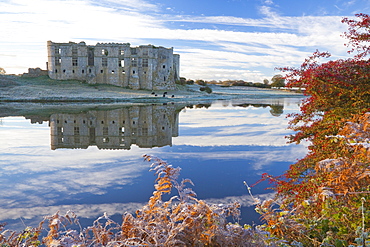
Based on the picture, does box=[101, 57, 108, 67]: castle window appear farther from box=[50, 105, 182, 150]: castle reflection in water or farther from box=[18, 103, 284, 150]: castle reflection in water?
box=[50, 105, 182, 150]: castle reflection in water

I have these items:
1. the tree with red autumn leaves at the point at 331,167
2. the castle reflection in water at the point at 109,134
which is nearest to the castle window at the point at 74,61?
the castle reflection in water at the point at 109,134

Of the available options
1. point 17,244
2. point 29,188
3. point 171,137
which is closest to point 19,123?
point 171,137

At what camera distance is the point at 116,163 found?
9.85 metres

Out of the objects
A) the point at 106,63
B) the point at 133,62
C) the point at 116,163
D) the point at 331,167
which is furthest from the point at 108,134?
the point at 106,63

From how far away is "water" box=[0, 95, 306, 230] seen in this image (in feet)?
21.5

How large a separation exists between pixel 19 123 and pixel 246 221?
17.7 meters

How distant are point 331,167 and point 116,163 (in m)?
6.88

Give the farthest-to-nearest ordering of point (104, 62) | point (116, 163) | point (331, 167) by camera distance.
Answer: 1. point (104, 62)
2. point (116, 163)
3. point (331, 167)

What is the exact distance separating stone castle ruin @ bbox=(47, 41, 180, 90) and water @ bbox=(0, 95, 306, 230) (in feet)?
140

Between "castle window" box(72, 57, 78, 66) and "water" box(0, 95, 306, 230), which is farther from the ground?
"castle window" box(72, 57, 78, 66)

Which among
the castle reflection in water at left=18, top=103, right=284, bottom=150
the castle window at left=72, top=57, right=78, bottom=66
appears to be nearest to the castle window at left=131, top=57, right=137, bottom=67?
the castle window at left=72, top=57, right=78, bottom=66

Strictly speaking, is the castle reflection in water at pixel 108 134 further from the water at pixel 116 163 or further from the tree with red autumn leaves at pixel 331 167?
the tree with red autumn leaves at pixel 331 167

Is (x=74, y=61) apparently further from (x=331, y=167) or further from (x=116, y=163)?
(x=331, y=167)

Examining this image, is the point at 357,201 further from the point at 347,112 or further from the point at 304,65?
the point at 304,65
